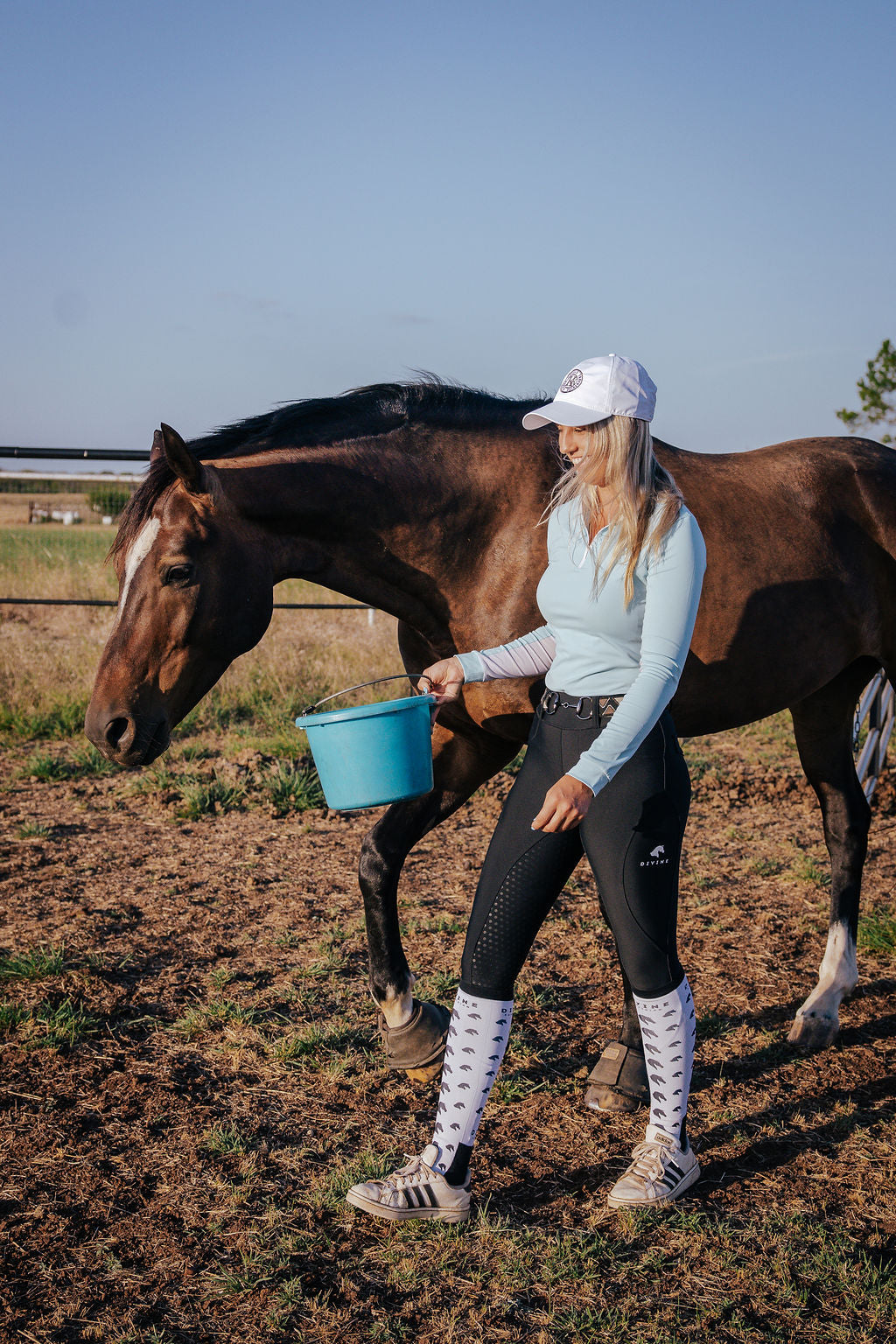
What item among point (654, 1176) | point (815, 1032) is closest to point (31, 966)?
point (654, 1176)

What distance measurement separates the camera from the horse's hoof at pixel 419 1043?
3.20 meters

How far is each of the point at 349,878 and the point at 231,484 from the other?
258 cm

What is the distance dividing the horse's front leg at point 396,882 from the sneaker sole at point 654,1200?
0.83 metres

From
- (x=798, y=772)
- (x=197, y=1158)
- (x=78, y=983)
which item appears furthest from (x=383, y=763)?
(x=798, y=772)

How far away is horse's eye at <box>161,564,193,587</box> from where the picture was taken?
284 centimetres

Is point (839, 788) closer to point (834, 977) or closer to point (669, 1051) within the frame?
point (834, 977)

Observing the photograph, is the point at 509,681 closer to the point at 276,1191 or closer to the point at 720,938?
the point at 276,1191

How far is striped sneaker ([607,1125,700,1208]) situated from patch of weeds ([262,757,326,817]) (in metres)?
3.75

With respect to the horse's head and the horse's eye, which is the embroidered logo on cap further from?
the horse's eye

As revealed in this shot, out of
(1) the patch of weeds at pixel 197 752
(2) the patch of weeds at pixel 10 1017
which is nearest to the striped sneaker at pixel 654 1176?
(2) the patch of weeds at pixel 10 1017

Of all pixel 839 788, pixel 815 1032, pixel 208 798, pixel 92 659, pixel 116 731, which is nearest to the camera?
pixel 116 731

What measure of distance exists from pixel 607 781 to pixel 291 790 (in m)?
4.20

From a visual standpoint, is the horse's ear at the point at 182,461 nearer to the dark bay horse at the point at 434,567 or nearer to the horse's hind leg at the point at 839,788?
the dark bay horse at the point at 434,567

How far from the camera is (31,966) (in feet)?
12.1
